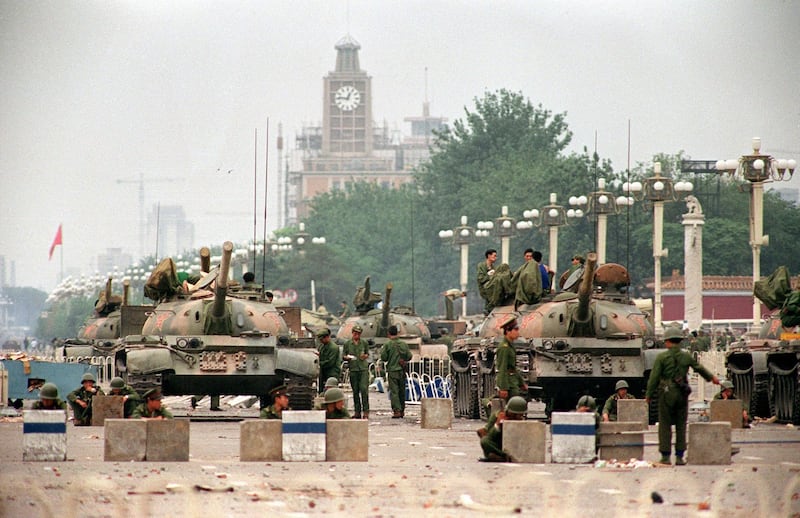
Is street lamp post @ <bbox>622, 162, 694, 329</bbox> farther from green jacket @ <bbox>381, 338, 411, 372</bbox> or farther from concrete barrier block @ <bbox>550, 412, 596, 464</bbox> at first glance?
concrete barrier block @ <bbox>550, 412, 596, 464</bbox>

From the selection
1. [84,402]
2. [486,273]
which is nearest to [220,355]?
[84,402]

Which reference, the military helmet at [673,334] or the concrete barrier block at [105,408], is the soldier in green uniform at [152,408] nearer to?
the concrete barrier block at [105,408]

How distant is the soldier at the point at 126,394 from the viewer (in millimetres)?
24438

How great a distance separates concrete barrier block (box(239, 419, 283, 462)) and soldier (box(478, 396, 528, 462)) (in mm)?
2242

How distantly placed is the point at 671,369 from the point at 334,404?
12.6 feet

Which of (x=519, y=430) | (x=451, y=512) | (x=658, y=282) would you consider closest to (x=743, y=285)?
(x=658, y=282)

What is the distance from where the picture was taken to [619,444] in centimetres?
1969

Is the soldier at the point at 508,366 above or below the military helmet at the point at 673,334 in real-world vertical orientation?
below

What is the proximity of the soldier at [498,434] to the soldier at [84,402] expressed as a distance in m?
8.86

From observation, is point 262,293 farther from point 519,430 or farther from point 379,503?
point 379,503

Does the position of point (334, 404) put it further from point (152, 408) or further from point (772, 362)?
point (772, 362)

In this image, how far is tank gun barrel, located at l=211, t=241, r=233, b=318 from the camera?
90.8ft

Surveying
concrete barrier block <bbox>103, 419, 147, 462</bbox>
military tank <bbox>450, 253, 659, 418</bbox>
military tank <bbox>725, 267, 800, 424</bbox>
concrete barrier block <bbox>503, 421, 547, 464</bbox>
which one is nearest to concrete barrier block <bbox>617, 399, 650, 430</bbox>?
military tank <bbox>450, 253, 659, 418</bbox>

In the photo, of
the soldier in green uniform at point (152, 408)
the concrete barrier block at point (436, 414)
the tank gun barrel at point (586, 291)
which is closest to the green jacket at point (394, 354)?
the concrete barrier block at point (436, 414)
